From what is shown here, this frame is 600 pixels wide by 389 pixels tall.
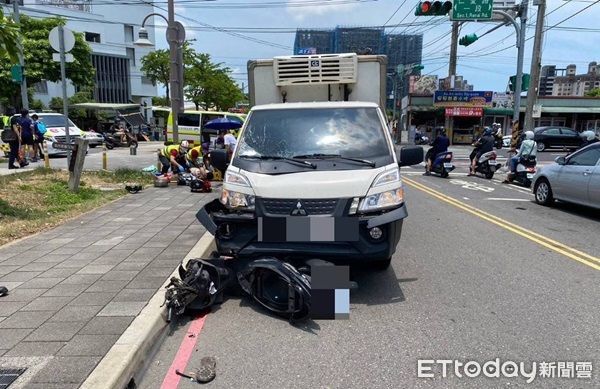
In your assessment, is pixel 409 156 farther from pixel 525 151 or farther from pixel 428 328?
pixel 525 151

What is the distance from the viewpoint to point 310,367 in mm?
3578

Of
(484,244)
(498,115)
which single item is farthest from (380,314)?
(498,115)

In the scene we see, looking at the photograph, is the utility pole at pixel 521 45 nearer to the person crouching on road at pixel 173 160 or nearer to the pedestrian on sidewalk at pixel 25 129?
the person crouching on road at pixel 173 160

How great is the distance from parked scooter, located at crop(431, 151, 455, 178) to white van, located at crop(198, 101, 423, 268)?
42.7 ft

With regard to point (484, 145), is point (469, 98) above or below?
above

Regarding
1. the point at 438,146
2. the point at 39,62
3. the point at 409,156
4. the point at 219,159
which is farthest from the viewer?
the point at 39,62

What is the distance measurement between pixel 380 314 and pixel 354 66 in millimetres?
4135

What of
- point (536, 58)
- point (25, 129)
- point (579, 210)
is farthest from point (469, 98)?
point (25, 129)

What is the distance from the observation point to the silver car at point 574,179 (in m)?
9.41

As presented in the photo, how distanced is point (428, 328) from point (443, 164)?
47.0ft

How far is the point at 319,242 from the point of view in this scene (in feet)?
15.0

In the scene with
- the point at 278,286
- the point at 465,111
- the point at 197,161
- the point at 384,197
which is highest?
the point at 465,111

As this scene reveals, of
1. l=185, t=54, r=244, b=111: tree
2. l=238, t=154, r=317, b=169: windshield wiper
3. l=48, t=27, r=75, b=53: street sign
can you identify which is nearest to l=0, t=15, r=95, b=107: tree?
l=185, t=54, r=244, b=111: tree

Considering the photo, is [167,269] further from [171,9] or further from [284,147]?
[171,9]
